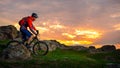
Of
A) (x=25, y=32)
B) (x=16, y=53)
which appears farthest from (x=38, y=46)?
(x=16, y=53)

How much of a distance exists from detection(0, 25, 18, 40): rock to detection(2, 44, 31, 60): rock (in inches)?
812

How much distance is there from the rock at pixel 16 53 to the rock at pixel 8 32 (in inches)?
812

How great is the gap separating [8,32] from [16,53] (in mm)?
21709

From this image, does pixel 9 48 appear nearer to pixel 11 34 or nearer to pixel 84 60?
pixel 84 60

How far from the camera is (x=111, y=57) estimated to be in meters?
37.8

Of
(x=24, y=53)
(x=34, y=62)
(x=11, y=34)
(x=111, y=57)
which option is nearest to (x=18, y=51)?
(x=24, y=53)

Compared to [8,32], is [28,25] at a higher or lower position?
lower

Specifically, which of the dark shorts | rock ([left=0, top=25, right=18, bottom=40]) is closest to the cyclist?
Result: the dark shorts

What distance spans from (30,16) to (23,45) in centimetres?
293

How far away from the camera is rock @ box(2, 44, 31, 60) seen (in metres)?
30.2

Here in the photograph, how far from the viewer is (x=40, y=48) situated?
103 ft

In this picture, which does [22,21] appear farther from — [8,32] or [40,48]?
[8,32]

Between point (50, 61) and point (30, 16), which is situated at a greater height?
point (30, 16)

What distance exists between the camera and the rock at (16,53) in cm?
3017
